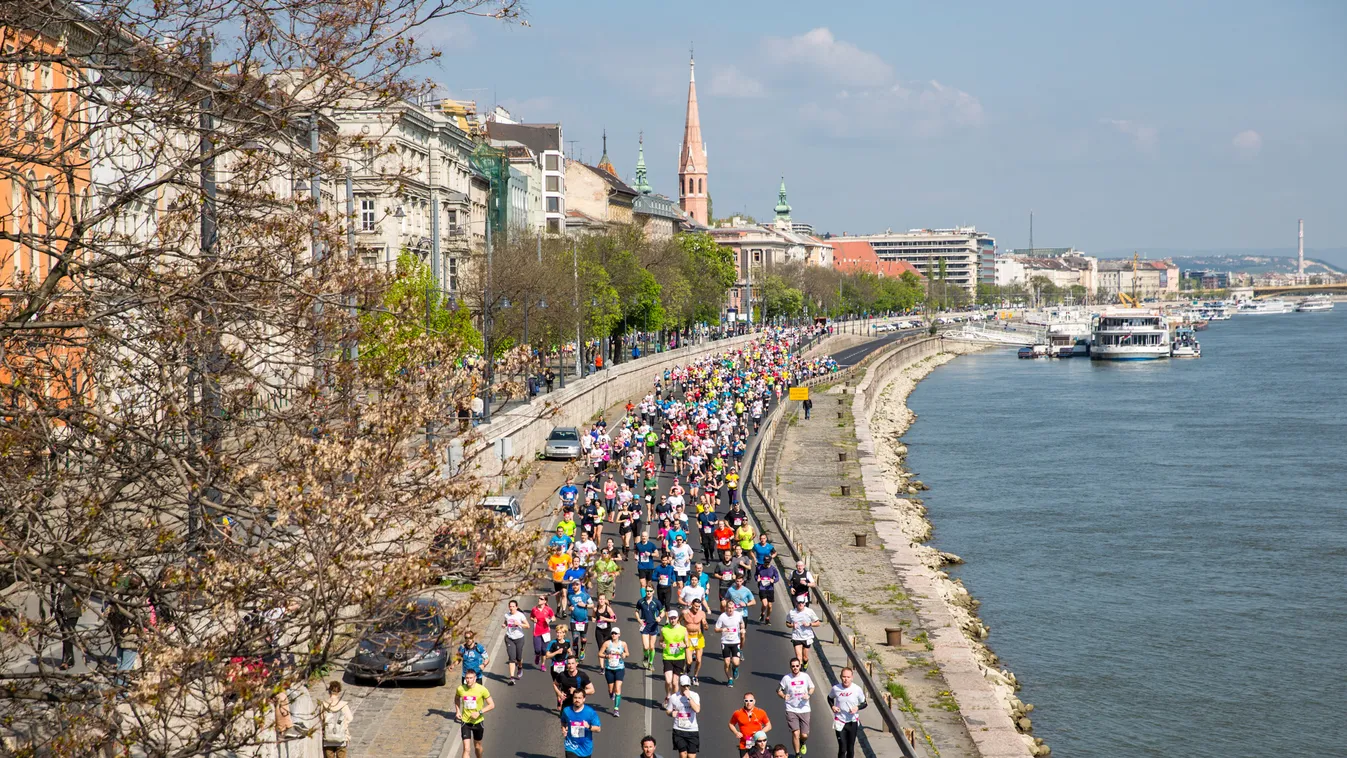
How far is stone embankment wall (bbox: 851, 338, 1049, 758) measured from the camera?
70.1 ft

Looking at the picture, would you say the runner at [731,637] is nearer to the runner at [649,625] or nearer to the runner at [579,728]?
the runner at [649,625]

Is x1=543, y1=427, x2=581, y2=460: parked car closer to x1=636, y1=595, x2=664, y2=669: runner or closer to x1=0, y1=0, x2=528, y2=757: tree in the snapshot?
x1=636, y1=595, x2=664, y2=669: runner

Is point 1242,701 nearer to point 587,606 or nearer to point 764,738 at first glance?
point 587,606

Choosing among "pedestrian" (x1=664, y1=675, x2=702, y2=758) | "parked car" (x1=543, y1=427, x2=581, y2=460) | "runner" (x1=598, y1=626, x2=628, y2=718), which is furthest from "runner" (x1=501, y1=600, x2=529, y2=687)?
"parked car" (x1=543, y1=427, x2=581, y2=460)

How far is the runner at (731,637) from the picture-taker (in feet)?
66.9

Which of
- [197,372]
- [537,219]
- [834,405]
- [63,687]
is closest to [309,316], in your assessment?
[197,372]

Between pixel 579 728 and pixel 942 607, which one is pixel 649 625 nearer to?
pixel 579 728

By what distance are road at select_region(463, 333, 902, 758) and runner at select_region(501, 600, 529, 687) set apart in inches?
9.0

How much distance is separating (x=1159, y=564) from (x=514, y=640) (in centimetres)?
2603

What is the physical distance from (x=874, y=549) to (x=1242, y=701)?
34.1 ft

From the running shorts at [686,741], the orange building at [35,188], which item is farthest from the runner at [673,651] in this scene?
the orange building at [35,188]

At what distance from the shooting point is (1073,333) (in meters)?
166

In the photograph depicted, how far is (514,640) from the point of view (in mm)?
20375

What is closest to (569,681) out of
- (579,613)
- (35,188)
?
(579,613)
